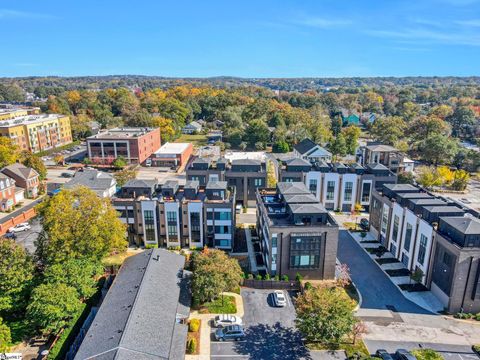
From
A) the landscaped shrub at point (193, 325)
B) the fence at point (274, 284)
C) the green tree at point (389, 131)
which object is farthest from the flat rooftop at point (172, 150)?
the landscaped shrub at point (193, 325)

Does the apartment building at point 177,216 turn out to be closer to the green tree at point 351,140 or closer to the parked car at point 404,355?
the parked car at point 404,355

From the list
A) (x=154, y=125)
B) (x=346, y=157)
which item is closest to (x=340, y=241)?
(x=346, y=157)

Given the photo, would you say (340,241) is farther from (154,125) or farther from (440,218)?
(154,125)

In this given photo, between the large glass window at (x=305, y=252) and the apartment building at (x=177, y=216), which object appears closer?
the large glass window at (x=305, y=252)

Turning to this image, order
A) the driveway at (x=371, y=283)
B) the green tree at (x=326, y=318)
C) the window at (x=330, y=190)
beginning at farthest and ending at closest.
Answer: the window at (x=330, y=190) < the driveway at (x=371, y=283) < the green tree at (x=326, y=318)

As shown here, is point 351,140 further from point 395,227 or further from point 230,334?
point 230,334

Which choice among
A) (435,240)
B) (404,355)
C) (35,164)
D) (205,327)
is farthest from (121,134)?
(404,355)
